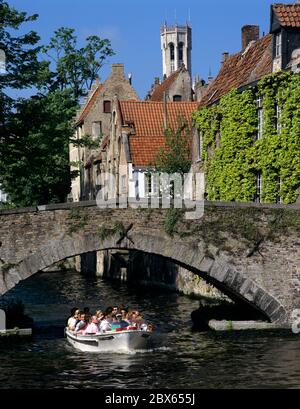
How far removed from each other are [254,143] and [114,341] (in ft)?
42.1

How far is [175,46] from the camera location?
154 metres

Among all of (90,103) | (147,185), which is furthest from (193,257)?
(90,103)

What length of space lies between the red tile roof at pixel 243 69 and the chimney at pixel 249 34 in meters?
1.01

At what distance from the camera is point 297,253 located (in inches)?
1309

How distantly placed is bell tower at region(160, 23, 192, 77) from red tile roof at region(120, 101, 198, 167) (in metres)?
95.7

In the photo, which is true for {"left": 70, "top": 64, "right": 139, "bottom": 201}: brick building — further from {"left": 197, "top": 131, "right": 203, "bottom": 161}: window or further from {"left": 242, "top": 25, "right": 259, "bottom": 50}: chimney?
{"left": 197, "top": 131, "right": 203, "bottom": 161}: window

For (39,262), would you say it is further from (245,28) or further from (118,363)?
(245,28)

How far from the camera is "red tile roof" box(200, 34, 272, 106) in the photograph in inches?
1622

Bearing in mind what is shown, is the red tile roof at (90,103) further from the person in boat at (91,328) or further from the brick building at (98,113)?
the person in boat at (91,328)

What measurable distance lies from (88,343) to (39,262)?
3359 mm

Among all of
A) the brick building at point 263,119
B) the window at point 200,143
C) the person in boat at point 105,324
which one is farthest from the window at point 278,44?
the person in boat at point 105,324

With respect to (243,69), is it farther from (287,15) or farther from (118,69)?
(118,69)
